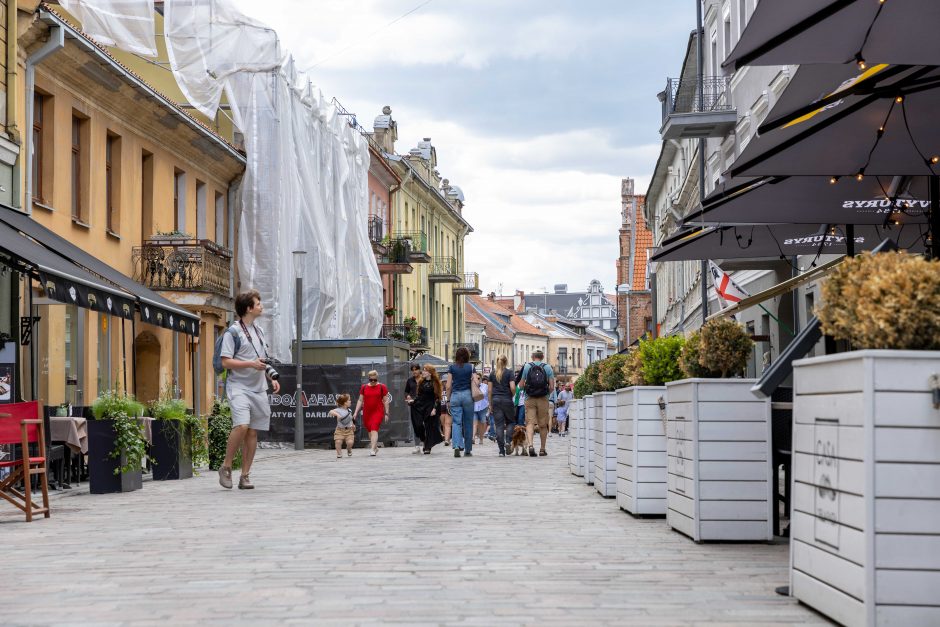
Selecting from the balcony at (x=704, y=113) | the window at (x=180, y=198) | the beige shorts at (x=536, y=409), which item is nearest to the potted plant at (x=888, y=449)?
the beige shorts at (x=536, y=409)

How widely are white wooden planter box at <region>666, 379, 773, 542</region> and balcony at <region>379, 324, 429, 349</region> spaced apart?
43.9 metres

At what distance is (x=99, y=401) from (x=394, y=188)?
4411cm

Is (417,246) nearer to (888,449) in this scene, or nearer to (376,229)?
(376,229)

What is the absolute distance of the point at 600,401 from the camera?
41.9 feet

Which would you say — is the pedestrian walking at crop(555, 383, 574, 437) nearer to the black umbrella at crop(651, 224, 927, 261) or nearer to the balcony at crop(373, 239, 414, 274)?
the balcony at crop(373, 239, 414, 274)

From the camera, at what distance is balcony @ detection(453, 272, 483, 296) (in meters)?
74.6

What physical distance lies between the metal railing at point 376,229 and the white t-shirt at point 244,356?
3660 cm

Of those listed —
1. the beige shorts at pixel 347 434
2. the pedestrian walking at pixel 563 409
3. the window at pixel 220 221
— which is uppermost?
the window at pixel 220 221

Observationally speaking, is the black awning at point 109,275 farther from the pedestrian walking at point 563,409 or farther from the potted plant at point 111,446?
the pedestrian walking at point 563,409

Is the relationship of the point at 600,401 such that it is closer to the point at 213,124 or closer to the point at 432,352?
the point at 213,124

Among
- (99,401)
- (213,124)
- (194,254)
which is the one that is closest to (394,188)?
(213,124)

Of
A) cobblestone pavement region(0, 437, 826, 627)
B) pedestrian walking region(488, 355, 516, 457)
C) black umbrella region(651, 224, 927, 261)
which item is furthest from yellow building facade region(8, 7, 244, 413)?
cobblestone pavement region(0, 437, 826, 627)

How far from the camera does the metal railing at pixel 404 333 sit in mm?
53406

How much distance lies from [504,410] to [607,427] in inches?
431
